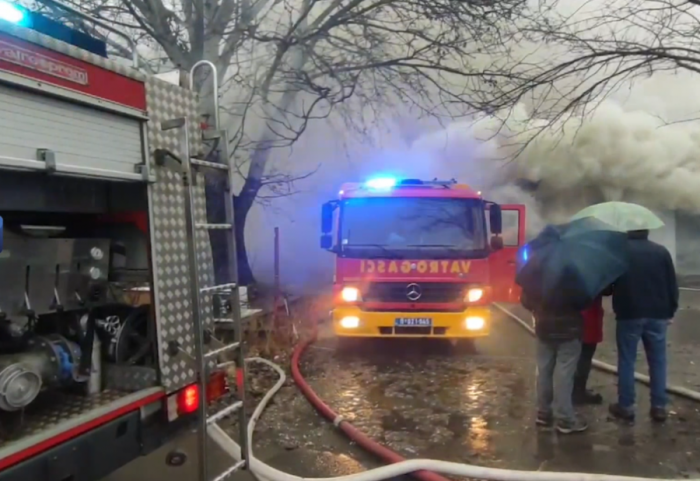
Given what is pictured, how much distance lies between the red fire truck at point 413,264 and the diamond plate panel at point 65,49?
467 cm

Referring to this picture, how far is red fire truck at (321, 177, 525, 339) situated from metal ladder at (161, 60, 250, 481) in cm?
404

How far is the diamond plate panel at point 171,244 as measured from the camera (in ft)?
10.2

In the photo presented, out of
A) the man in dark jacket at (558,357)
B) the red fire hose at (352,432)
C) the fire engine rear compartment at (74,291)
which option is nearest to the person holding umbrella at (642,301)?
the man in dark jacket at (558,357)

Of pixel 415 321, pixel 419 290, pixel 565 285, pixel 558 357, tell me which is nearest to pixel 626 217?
pixel 565 285

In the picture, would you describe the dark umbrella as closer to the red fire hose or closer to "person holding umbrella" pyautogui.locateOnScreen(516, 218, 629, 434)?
"person holding umbrella" pyautogui.locateOnScreen(516, 218, 629, 434)

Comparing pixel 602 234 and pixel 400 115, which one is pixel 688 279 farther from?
pixel 602 234

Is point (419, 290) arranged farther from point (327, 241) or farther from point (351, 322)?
point (327, 241)

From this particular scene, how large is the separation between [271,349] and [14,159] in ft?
18.6

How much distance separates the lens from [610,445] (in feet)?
15.1

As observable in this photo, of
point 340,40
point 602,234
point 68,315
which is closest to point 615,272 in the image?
point 602,234

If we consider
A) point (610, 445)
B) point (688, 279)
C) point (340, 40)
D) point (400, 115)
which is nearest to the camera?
point (610, 445)

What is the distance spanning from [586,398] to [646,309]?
3.80ft

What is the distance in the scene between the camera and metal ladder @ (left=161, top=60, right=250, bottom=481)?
122 inches

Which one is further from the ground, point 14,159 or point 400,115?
point 400,115
